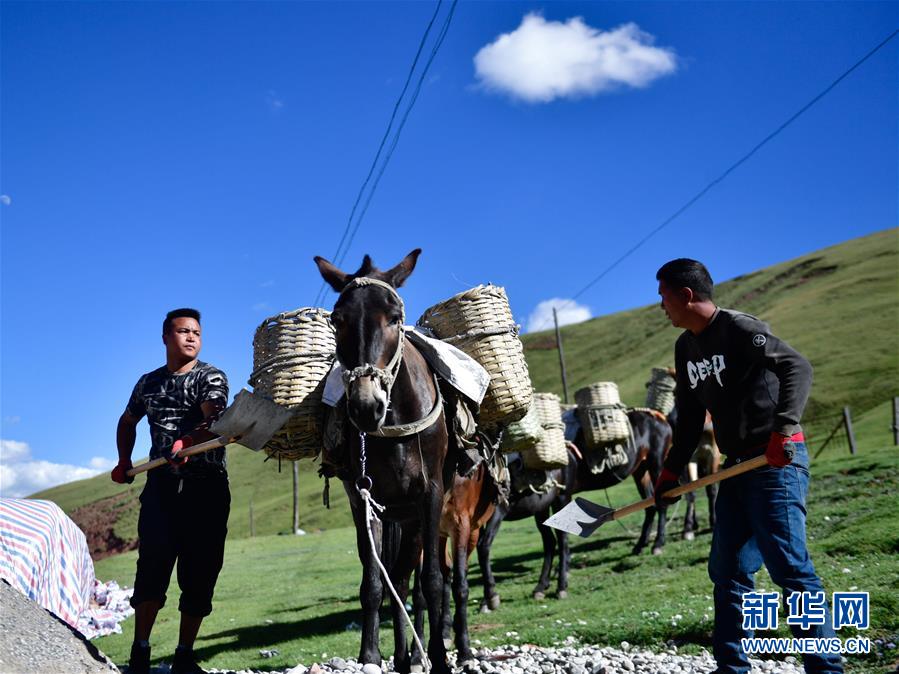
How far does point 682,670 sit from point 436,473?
8.21 ft

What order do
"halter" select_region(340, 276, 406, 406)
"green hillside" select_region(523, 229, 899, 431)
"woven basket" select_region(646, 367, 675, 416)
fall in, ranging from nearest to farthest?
1. "halter" select_region(340, 276, 406, 406)
2. "woven basket" select_region(646, 367, 675, 416)
3. "green hillside" select_region(523, 229, 899, 431)

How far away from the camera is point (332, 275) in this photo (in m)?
5.57

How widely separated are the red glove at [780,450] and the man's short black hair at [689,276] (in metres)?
1.08

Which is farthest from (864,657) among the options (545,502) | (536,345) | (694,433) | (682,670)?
(536,345)

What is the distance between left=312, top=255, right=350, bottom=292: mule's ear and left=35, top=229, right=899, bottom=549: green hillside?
32.7m

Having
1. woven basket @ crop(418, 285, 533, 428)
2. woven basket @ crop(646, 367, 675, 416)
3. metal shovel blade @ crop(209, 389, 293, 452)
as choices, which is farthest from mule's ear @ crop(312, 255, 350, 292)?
woven basket @ crop(646, 367, 675, 416)

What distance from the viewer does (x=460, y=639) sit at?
25.0ft

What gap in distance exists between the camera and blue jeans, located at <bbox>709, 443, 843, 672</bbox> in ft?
14.3

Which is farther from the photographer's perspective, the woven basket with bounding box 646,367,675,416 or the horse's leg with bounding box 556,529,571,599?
the woven basket with bounding box 646,367,675,416

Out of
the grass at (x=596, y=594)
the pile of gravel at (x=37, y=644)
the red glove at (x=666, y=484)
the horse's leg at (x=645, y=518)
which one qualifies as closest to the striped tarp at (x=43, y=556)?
the grass at (x=596, y=594)

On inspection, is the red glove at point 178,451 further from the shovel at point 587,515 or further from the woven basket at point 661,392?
the woven basket at point 661,392

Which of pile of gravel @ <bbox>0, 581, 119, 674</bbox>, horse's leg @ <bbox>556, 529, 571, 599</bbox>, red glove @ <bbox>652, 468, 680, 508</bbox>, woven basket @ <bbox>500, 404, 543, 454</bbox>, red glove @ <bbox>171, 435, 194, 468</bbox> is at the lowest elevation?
horse's leg @ <bbox>556, 529, 571, 599</bbox>

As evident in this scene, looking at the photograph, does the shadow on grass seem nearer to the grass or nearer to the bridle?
the grass

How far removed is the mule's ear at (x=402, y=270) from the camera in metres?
5.55
